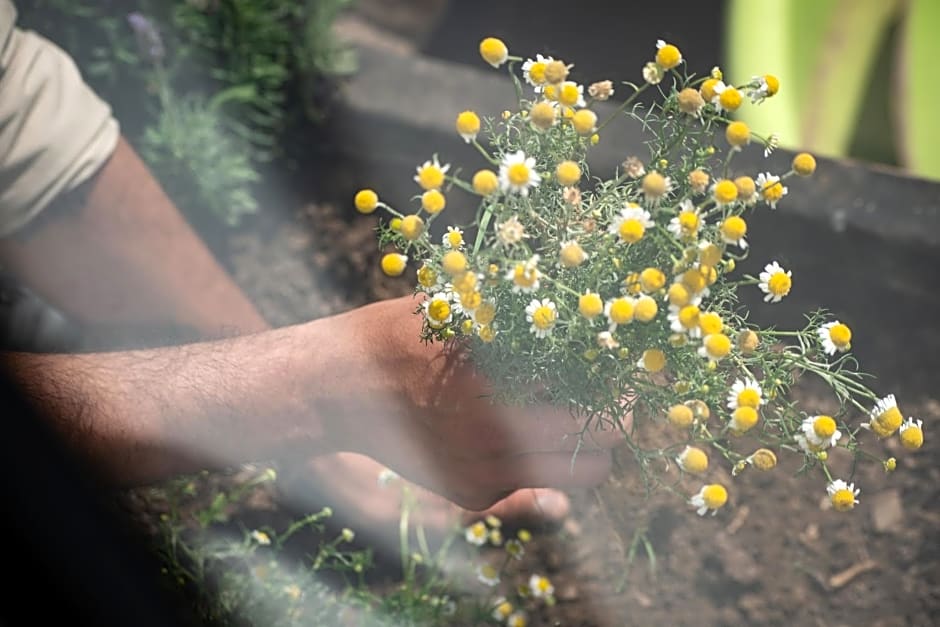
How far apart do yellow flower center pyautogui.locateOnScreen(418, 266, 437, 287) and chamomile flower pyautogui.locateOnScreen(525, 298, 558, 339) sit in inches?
3.0

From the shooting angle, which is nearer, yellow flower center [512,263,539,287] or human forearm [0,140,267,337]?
yellow flower center [512,263,539,287]

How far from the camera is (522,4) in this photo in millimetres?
2033

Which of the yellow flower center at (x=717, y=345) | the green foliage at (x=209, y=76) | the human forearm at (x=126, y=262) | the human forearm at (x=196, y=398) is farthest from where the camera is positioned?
the green foliage at (x=209, y=76)

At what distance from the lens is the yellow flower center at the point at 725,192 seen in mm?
702

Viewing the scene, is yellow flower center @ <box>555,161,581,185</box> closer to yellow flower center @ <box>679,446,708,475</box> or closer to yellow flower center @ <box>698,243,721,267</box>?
yellow flower center @ <box>698,243,721,267</box>

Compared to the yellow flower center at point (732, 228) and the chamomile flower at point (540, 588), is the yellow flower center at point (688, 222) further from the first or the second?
the chamomile flower at point (540, 588)

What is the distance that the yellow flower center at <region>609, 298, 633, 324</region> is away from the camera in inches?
27.6

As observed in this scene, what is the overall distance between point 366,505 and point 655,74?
0.77 metres

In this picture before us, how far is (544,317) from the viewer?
2.39ft

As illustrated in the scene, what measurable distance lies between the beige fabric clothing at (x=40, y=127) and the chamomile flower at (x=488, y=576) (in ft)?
2.28

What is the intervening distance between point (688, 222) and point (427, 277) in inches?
7.6

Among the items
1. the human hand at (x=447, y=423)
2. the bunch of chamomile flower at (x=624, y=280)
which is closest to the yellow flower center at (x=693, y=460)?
the bunch of chamomile flower at (x=624, y=280)

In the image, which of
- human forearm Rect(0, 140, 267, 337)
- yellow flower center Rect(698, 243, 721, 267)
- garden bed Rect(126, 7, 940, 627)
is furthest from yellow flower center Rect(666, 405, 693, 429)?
human forearm Rect(0, 140, 267, 337)

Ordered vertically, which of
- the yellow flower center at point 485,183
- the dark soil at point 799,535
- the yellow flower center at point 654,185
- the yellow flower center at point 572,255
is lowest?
the dark soil at point 799,535
